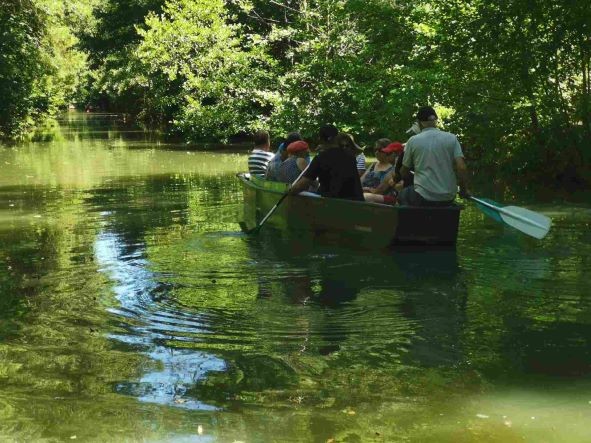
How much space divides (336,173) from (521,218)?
2.10 metres

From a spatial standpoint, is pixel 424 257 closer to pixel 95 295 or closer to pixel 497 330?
pixel 497 330

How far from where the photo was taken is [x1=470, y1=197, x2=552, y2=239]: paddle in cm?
964

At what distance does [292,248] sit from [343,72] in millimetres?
18013

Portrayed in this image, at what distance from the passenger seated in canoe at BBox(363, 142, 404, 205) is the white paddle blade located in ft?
4.24

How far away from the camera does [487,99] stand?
16.6 m

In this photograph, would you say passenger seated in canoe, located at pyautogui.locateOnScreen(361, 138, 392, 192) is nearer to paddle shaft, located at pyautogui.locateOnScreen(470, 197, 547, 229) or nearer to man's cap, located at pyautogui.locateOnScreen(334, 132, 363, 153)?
man's cap, located at pyautogui.locateOnScreen(334, 132, 363, 153)

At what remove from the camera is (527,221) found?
981cm

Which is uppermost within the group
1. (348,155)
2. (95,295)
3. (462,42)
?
(462,42)

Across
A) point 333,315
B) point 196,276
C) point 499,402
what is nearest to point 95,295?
point 196,276

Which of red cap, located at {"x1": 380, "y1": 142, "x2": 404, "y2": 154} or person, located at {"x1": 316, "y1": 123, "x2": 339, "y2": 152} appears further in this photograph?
red cap, located at {"x1": 380, "y1": 142, "x2": 404, "y2": 154}

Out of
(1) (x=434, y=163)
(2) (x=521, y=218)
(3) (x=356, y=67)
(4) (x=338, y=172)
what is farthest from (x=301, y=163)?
(3) (x=356, y=67)

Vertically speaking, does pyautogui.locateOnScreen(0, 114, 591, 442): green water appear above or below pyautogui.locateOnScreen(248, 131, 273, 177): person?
below

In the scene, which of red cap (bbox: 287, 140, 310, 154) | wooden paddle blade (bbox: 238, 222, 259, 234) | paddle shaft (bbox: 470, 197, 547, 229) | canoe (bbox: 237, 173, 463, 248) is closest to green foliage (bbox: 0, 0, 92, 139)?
wooden paddle blade (bbox: 238, 222, 259, 234)

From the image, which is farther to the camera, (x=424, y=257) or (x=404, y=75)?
(x=404, y=75)
